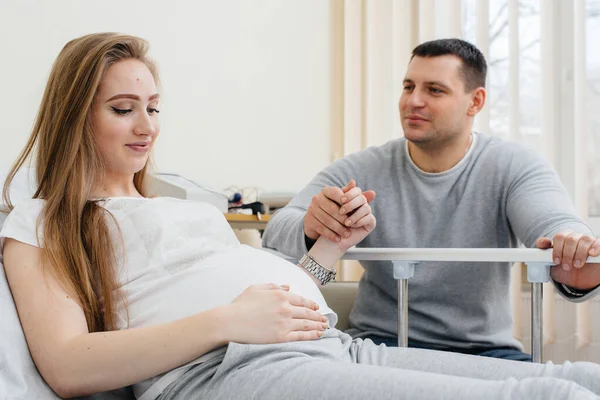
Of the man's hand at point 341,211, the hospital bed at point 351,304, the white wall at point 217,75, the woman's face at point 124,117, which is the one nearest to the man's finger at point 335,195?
the man's hand at point 341,211

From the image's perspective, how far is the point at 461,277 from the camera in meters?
1.77

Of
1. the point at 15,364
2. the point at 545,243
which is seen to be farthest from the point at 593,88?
the point at 15,364

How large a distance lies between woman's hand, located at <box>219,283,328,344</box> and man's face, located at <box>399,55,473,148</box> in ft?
3.12

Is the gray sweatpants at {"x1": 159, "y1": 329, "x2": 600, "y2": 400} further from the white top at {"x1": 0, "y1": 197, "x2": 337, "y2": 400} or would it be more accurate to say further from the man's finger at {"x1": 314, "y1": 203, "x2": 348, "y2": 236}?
the man's finger at {"x1": 314, "y1": 203, "x2": 348, "y2": 236}

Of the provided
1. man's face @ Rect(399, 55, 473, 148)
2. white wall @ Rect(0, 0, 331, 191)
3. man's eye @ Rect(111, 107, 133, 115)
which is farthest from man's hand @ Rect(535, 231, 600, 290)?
white wall @ Rect(0, 0, 331, 191)

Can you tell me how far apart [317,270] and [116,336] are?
23.2 inches

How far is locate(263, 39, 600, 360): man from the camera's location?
68.1 inches

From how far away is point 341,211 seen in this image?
150cm

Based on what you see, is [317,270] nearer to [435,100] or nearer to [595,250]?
[595,250]

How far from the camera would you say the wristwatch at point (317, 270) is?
151 centimetres

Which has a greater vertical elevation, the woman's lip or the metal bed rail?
the woman's lip

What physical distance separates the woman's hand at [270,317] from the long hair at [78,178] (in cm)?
20

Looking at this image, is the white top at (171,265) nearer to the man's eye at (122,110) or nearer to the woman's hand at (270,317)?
the woman's hand at (270,317)

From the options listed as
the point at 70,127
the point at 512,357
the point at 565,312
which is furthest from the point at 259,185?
the point at 70,127
